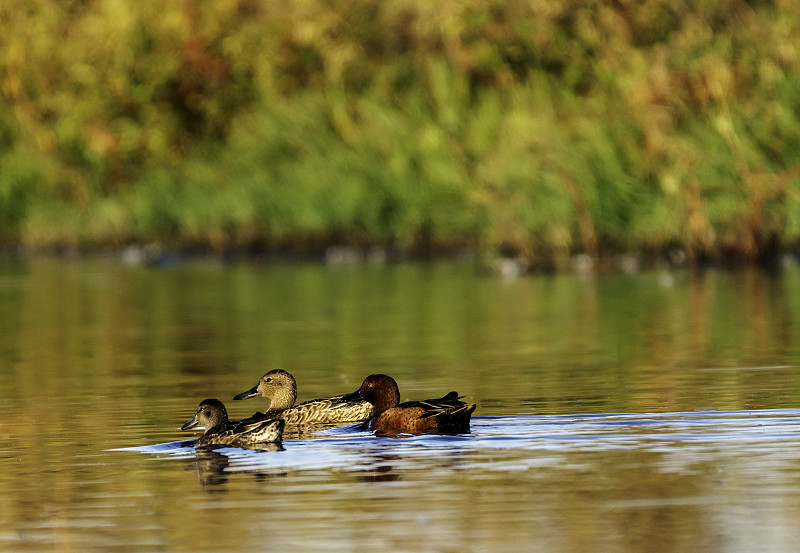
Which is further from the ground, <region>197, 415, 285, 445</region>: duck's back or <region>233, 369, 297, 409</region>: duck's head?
<region>233, 369, 297, 409</region>: duck's head

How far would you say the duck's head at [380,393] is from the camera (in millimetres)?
12925

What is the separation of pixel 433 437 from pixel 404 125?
23354 mm

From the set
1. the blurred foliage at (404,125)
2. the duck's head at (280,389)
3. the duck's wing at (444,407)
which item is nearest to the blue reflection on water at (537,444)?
the duck's wing at (444,407)

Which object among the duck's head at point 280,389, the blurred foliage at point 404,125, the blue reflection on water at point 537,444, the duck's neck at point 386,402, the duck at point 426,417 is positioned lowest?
the blue reflection on water at point 537,444

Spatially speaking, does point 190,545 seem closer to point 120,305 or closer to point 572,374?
point 572,374

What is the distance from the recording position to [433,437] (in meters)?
11.9

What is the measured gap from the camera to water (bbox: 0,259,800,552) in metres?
8.84

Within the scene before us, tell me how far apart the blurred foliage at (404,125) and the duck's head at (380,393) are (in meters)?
14.3

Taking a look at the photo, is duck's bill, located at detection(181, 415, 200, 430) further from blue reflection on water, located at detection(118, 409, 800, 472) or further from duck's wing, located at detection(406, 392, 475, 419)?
duck's wing, located at detection(406, 392, 475, 419)

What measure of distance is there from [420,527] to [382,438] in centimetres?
327

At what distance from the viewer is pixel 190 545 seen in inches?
337

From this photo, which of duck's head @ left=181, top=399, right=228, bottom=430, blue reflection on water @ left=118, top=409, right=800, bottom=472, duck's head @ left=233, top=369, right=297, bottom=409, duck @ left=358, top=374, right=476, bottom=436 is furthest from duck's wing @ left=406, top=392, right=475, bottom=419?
duck's head @ left=233, top=369, right=297, bottom=409

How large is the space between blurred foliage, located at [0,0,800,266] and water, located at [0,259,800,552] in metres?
2.92

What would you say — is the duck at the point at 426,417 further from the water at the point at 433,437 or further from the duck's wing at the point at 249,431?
the duck's wing at the point at 249,431
